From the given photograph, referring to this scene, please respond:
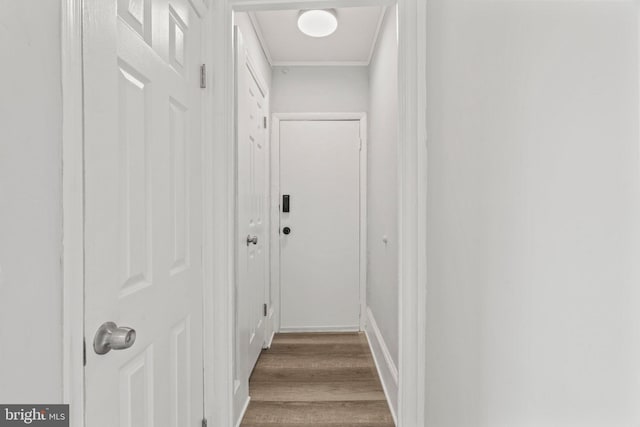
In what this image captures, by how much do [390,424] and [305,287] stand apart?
1.63 m

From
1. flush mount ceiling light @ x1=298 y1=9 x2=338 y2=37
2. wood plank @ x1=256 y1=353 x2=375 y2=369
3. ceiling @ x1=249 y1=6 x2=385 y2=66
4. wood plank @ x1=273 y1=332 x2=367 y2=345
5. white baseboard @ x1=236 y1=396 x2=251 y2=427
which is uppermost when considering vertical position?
ceiling @ x1=249 y1=6 x2=385 y2=66

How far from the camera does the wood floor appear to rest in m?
2.04

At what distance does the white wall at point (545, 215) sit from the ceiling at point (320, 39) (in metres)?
1.59

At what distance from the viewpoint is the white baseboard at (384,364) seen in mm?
2064

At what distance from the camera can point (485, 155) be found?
97 centimetres

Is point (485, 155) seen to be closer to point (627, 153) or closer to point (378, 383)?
point (627, 153)

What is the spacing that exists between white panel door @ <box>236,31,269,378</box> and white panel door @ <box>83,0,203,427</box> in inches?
20.4

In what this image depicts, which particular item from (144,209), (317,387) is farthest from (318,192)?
(144,209)

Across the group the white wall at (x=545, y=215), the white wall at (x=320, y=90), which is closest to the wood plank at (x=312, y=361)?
the white wall at (x=545, y=215)

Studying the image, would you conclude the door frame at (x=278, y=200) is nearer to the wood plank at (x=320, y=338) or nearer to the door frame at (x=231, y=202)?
the wood plank at (x=320, y=338)

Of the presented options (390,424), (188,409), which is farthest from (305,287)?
(188,409)

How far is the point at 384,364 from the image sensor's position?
2404 millimetres

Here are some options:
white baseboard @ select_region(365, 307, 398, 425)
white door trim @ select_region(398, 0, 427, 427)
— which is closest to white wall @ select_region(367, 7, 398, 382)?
white baseboard @ select_region(365, 307, 398, 425)

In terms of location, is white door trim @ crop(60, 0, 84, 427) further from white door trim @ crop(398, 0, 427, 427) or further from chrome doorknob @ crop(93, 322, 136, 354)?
white door trim @ crop(398, 0, 427, 427)
